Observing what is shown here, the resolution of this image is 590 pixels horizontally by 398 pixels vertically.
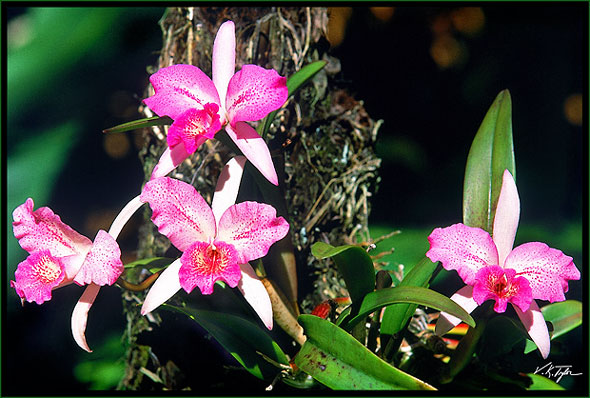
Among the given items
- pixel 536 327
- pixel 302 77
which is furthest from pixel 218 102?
pixel 536 327

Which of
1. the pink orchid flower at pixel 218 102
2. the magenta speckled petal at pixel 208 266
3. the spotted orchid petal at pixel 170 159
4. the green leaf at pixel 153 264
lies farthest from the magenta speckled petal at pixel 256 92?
the green leaf at pixel 153 264

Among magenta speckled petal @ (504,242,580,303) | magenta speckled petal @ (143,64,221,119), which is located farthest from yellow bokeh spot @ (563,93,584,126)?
magenta speckled petal @ (143,64,221,119)

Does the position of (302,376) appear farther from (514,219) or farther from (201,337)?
(514,219)

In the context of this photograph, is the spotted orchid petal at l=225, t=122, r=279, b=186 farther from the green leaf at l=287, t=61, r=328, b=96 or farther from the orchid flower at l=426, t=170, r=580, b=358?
the orchid flower at l=426, t=170, r=580, b=358

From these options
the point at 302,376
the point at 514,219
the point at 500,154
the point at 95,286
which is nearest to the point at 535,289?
the point at 514,219

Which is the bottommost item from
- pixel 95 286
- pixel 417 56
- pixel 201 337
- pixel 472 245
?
pixel 201 337

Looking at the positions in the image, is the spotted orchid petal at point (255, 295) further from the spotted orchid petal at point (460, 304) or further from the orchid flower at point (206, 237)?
the spotted orchid petal at point (460, 304)
